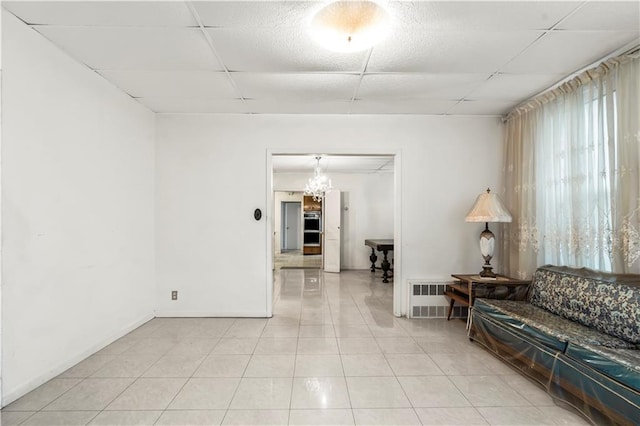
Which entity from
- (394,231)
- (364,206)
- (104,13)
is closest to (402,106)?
(394,231)

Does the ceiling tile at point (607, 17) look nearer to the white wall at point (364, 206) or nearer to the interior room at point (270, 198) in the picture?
the interior room at point (270, 198)

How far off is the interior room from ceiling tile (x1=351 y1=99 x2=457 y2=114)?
43mm

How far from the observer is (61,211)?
2.40 metres

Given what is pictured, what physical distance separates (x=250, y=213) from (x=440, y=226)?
2.39 meters

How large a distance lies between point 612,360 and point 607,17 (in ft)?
6.93

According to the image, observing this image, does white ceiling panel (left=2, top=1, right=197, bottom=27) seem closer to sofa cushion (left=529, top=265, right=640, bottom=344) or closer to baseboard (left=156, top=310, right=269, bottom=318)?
baseboard (left=156, top=310, right=269, bottom=318)

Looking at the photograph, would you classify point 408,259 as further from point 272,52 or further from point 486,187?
point 272,52

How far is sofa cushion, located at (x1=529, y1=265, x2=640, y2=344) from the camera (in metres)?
2.04

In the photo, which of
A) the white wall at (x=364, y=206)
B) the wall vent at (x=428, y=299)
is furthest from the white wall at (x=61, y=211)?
the white wall at (x=364, y=206)

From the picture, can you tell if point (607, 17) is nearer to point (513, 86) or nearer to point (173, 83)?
point (513, 86)

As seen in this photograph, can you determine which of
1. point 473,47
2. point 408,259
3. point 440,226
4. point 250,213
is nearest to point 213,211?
point 250,213

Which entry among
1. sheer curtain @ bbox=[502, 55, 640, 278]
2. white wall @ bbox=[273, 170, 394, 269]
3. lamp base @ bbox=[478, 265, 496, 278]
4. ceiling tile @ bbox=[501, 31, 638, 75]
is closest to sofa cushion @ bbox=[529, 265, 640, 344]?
sheer curtain @ bbox=[502, 55, 640, 278]

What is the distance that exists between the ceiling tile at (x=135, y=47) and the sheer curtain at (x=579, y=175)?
10.4 feet

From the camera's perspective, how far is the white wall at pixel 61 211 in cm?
201
